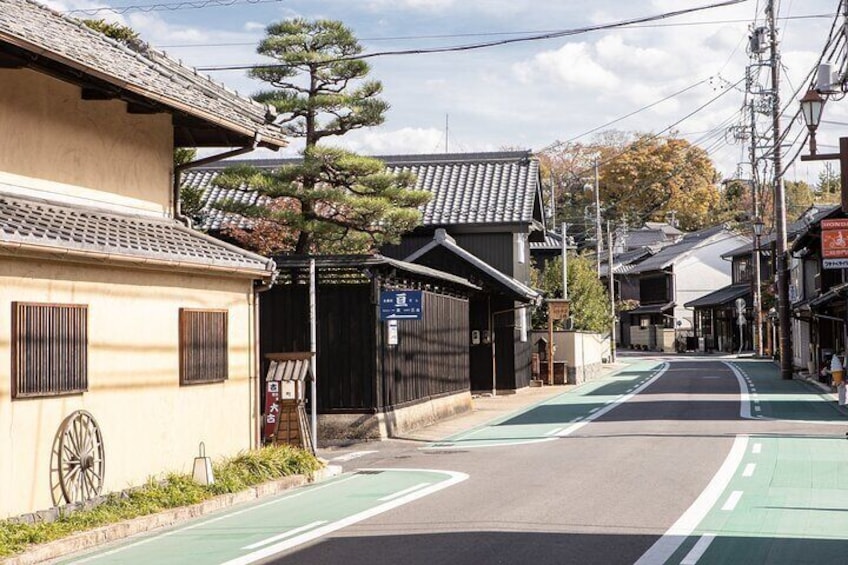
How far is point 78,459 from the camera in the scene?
12367 millimetres

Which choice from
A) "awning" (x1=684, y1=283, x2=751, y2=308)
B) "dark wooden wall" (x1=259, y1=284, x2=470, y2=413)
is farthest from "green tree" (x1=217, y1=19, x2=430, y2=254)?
"awning" (x1=684, y1=283, x2=751, y2=308)

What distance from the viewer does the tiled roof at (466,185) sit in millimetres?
39062

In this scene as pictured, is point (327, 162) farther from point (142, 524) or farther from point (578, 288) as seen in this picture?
point (578, 288)

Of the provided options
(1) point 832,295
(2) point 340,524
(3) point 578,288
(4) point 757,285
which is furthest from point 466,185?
(4) point 757,285

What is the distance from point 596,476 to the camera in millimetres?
15922

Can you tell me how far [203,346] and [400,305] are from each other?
7.66m

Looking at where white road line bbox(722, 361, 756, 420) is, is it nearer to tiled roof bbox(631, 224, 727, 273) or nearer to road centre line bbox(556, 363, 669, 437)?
road centre line bbox(556, 363, 669, 437)

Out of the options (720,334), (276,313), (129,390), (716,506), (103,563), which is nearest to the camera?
(103,563)

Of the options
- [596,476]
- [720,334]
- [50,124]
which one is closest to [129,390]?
[50,124]

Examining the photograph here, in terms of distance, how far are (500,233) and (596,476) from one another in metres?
23.8

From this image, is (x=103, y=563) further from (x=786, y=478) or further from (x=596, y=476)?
(x=786, y=478)

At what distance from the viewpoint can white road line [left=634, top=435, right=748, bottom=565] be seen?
975 cm

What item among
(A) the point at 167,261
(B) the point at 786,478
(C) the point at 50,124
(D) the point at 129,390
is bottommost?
(B) the point at 786,478

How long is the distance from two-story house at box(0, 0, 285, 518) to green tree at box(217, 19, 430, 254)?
21.3ft
